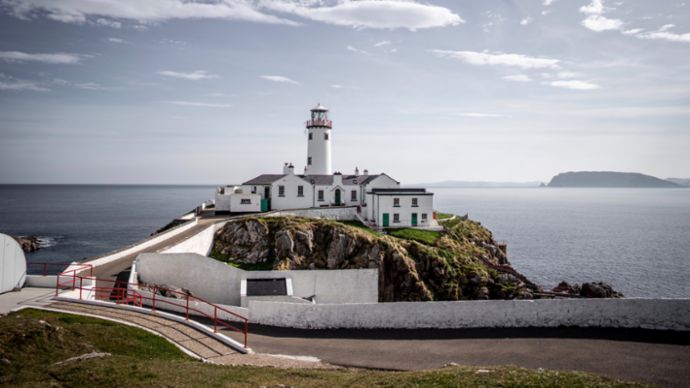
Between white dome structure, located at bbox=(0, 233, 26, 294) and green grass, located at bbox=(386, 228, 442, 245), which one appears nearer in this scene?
white dome structure, located at bbox=(0, 233, 26, 294)

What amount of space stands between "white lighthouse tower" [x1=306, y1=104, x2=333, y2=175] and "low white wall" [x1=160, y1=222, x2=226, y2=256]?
1844cm

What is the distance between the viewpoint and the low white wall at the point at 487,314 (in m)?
16.1

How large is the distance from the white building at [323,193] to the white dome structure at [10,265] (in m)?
25.1

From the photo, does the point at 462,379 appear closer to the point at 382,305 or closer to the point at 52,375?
the point at 382,305

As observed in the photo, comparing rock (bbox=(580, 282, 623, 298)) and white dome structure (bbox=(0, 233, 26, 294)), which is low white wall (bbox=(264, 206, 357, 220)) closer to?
rock (bbox=(580, 282, 623, 298))

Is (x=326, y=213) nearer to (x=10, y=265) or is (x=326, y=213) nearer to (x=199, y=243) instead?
(x=199, y=243)

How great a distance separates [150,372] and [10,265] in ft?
40.0

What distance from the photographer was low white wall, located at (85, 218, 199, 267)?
2386 centimetres

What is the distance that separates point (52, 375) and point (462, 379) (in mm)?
9716

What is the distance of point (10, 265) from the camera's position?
1822cm

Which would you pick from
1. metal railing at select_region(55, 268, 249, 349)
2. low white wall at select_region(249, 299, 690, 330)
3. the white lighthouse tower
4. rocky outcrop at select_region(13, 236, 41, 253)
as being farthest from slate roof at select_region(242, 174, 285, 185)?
rocky outcrop at select_region(13, 236, 41, 253)

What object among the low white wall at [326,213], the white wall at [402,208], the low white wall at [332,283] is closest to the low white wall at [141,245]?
the low white wall at [332,283]

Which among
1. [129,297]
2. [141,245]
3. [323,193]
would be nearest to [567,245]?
[323,193]

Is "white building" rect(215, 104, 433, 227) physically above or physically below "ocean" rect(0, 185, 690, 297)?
above
